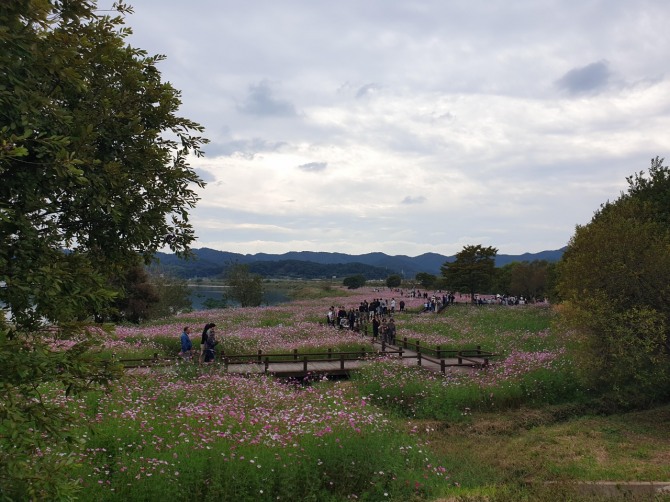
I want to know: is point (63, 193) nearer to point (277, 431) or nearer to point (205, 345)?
point (277, 431)

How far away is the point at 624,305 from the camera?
17.6 meters

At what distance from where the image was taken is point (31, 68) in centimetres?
565

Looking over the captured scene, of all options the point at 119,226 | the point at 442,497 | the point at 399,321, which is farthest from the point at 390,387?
the point at 399,321

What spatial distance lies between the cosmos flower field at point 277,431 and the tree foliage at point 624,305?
276 cm

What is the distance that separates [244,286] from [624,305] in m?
51.3

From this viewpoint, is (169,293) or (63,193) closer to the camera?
(63,193)

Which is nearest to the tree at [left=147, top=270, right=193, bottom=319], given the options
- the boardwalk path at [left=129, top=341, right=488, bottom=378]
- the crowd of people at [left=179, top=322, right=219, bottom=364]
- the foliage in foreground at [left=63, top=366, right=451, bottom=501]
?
the crowd of people at [left=179, top=322, right=219, bottom=364]

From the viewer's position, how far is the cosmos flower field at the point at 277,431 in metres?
9.33

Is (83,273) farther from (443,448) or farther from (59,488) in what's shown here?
(443,448)

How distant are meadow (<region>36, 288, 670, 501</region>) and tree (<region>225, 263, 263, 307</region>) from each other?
43.7m

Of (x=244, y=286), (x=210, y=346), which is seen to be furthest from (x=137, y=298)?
(x=210, y=346)

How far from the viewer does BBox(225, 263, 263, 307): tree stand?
63316 millimetres

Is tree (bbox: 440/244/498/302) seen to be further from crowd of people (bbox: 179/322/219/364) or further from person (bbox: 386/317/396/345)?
crowd of people (bbox: 179/322/219/364)

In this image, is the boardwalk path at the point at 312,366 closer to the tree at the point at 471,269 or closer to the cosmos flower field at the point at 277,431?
the cosmos flower field at the point at 277,431
